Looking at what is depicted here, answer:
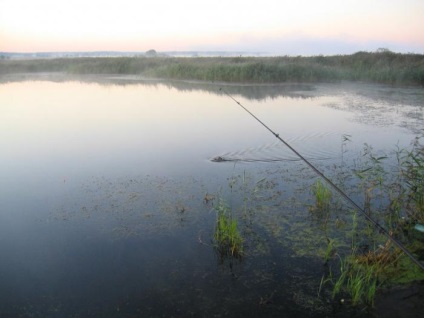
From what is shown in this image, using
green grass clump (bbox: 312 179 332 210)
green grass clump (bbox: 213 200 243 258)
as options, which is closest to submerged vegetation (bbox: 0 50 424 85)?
green grass clump (bbox: 312 179 332 210)

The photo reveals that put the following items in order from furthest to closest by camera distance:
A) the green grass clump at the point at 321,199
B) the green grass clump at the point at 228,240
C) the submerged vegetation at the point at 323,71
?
1. the submerged vegetation at the point at 323,71
2. the green grass clump at the point at 321,199
3. the green grass clump at the point at 228,240

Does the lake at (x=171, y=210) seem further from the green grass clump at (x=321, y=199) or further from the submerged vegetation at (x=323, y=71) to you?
the submerged vegetation at (x=323, y=71)

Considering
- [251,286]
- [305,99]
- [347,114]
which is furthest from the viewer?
[305,99]

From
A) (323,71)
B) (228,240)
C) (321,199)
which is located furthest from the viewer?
(323,71)

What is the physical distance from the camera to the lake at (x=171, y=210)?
305 centimetres

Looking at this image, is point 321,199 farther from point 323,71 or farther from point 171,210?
point 323,71

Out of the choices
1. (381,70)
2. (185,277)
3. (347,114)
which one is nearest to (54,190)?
(185,277)

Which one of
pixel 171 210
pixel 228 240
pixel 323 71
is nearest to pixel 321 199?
pixel 228 240

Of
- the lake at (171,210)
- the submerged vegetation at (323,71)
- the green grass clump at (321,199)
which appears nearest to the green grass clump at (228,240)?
the lake at (171,210)

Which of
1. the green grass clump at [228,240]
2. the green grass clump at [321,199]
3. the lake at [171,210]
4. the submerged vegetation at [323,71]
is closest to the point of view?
the lake at [171,210]

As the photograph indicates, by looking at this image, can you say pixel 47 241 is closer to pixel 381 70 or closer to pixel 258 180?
pixel 258 180

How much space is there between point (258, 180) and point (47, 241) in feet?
9.58

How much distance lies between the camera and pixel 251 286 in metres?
3.17

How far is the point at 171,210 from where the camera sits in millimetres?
4570
